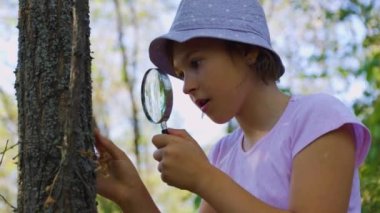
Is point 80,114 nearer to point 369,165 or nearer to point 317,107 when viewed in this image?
point 317,107

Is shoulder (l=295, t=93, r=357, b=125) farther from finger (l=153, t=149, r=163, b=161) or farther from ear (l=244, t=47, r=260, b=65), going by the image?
finger (l=153, t=149, r=163, b=161)

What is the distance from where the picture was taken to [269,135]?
2.13 metres

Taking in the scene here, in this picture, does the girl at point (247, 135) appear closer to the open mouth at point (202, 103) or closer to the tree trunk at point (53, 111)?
the open mouth at point (202, 103)

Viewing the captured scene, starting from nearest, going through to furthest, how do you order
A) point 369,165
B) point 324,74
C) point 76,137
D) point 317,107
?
point 76,137 → point 317,107 → point 369,165 → point 324,74

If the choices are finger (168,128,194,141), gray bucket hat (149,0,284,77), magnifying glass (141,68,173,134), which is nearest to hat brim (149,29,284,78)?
gray bucket hat (149,0,284,77)

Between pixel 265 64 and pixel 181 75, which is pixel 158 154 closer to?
pixel 181 75

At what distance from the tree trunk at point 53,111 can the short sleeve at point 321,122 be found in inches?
21.3

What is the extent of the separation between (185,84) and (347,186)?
473 millimetres

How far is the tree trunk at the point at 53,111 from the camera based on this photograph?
1735mm

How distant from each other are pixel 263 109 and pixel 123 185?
17.1 inches

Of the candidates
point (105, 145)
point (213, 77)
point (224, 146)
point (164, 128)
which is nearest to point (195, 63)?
point (213, 77)

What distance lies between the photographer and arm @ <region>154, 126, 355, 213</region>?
191 cm

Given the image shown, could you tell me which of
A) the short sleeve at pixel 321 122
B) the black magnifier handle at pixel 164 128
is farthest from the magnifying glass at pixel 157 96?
the short sleeve at pixel 321 122

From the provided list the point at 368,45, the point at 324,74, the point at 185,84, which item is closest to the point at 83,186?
the point at 185,84
